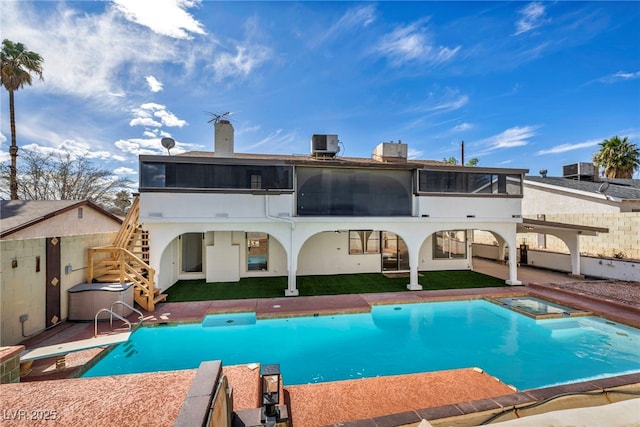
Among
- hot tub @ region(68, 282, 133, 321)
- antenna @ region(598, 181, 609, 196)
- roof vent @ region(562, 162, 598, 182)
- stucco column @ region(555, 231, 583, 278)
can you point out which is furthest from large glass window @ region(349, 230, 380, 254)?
roof vent @ region(562, 162, 598, 182)

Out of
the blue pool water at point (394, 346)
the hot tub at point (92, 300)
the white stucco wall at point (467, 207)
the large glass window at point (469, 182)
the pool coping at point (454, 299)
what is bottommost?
the blue pool water at point (394, 346)

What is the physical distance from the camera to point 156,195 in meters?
11.4

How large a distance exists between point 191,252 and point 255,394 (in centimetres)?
1262

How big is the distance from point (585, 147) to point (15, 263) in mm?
46732

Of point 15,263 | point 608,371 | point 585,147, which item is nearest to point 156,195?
point 15,263

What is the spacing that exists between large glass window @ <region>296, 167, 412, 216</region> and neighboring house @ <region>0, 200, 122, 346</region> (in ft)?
28.2

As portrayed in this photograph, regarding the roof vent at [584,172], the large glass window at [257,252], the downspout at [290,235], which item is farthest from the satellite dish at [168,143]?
the roof vent at [584,172]

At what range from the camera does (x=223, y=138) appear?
1319 cm

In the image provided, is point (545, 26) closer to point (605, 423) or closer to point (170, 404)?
point (605, 423)

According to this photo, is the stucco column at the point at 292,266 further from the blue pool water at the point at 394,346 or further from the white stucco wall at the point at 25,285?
the white stucco wall at the point at 25,285

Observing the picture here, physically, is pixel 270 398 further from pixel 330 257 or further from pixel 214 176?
pixel 330 257

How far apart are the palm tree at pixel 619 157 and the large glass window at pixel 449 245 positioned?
24.0 metres

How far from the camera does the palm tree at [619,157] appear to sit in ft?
87.6

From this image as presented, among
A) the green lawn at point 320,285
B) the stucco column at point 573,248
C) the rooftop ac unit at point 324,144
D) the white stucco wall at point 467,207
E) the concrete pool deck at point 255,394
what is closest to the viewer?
the concrete pool deck at point 255,394
